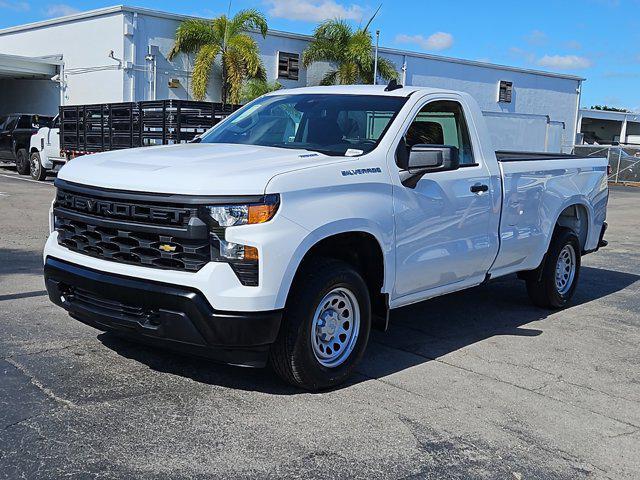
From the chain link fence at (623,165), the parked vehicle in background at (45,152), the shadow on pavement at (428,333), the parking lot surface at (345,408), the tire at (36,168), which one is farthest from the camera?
the chain link fence at (623,165)

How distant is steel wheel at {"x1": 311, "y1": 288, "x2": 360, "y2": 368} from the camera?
15.9ft

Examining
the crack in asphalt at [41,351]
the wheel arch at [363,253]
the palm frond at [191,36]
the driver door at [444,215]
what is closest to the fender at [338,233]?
the wheel arch at [363,253]

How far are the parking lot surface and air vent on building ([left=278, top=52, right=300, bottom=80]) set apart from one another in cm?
2403

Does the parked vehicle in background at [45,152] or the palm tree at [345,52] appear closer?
the parked vehicle in background at [45,152]

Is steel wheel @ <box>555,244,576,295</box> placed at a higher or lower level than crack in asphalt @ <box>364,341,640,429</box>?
higher

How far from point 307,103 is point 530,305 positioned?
352 cm

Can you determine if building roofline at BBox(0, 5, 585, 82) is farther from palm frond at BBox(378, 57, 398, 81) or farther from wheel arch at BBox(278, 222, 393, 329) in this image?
wheel arch at BBox(278, 222, 393, 329)

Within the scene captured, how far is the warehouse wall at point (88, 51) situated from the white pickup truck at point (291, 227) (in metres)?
21.1

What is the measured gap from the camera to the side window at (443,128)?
5.86m

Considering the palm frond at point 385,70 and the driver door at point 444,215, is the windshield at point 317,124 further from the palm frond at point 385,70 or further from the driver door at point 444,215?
the palm frond at point 385,70

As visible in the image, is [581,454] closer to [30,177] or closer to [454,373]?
[454,373]

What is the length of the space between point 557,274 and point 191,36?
69.9 feet

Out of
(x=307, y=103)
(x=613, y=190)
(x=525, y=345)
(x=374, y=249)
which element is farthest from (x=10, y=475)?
(x=613, y=190)

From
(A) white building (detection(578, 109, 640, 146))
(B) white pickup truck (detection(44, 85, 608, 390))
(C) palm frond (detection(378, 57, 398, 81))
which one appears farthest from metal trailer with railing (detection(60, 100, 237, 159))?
(A) white building (detection(578, 109, 640, 146))
